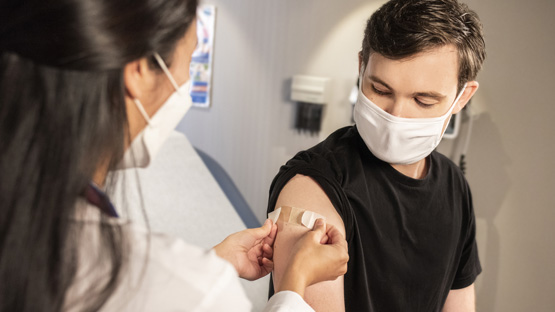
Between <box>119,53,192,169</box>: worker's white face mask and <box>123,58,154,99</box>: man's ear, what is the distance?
59 mm

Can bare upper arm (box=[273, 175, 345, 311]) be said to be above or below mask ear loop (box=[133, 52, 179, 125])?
below

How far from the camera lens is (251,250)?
1.09 metres

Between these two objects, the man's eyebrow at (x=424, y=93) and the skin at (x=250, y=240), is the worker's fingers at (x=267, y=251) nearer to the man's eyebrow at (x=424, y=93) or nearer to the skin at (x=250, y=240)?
the skin at (x=250, y=240)

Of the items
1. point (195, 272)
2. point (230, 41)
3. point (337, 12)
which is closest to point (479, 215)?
point (337, 12)

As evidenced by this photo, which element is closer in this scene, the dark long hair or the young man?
the dark long hair

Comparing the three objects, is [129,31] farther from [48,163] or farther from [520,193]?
[520,193]

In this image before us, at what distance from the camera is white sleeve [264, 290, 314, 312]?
2.56 ft

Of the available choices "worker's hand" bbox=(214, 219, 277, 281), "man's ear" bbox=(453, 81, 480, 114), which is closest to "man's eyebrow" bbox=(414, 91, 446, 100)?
"man's ear" bbox=(453, 81, 480, 114)

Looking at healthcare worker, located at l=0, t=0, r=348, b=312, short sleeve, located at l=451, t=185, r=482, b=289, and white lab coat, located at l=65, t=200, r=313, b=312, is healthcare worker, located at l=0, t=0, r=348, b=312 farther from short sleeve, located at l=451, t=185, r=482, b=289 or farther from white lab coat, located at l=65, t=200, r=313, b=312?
short sleeve, located at l=451, t=185, r=482, b=289

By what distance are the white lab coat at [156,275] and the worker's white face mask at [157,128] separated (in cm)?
18

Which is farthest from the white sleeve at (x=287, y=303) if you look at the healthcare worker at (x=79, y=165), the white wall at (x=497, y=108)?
the white wall at (x=497, y=108)

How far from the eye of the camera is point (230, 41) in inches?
133

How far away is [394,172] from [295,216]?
0.33 meters

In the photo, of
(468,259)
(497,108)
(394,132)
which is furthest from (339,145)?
(497,108)
